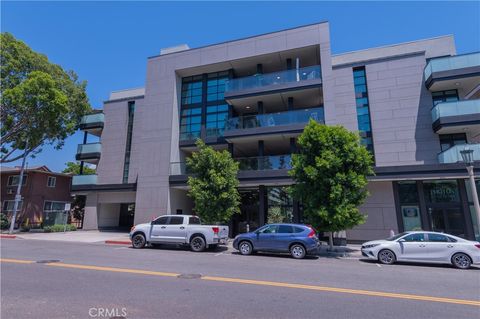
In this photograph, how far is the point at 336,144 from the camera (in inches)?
591

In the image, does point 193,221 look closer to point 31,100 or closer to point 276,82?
point 276,82

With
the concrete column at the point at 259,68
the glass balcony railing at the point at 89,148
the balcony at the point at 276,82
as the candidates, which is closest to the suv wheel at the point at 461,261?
the balcony at the point at 276,82

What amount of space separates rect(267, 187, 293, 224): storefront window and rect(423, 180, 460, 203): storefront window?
9.10m

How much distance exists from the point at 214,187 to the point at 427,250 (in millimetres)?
11250

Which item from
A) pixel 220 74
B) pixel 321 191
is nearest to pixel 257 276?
pixel 321 191

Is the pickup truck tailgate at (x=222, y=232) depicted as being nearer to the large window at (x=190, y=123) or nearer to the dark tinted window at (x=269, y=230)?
the dark tinted window at (x=269, y=230)

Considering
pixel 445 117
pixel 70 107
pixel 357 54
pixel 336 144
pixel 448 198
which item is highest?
pixel 357 54

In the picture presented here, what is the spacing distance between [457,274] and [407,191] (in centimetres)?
976

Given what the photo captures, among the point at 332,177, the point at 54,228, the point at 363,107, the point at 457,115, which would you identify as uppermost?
the point at 363,107

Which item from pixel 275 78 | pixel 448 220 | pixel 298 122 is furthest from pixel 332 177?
pixel 275 78

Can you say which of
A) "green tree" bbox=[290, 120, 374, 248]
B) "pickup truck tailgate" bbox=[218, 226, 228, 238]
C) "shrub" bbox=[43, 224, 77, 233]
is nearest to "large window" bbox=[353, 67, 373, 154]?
"green tree" bbox=[290, 120, 374, 248]

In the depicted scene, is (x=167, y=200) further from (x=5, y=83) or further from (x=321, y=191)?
(x=5, y=83)

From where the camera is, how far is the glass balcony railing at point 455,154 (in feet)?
53.9

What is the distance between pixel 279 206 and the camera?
821 inches
